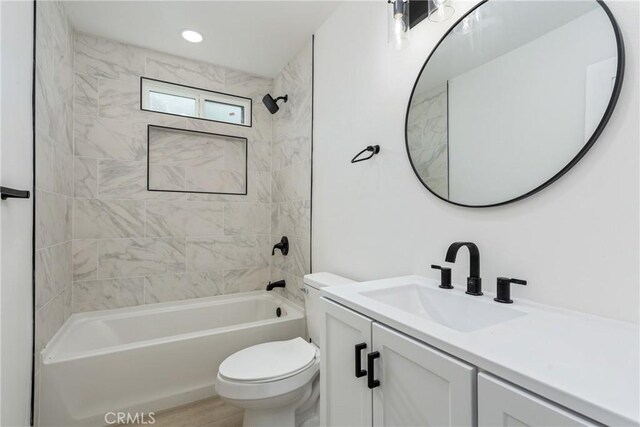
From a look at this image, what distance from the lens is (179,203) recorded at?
2506 mm

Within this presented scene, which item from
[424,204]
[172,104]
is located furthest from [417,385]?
[172,104]

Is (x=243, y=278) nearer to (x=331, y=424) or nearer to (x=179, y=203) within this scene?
(x=179, y=203)

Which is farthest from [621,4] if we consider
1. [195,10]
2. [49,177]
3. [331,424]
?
[49,177]

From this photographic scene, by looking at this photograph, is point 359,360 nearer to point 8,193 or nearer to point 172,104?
point 8,193

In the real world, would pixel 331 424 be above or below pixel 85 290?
below

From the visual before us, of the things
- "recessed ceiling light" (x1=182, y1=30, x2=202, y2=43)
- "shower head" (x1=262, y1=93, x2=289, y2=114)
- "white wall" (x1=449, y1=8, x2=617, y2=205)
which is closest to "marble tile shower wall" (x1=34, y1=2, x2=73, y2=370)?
"recessed ceiling light" (x1=182, y1=30, x2=202, y2=43)

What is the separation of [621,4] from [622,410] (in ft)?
3.22

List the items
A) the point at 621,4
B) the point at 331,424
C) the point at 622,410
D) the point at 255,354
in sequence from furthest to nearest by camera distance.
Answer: the point at 255,354, the point at 331,424, the point at 621,4, the point at 622,410

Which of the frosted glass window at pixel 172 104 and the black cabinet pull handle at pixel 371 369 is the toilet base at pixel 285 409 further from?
the frosted glass window at pixel 172 104

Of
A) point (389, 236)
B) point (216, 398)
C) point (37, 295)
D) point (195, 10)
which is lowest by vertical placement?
point (216, 398)

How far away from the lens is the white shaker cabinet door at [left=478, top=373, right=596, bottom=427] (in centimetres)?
47

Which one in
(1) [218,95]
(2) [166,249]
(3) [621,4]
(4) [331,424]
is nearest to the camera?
(3) [621,4]

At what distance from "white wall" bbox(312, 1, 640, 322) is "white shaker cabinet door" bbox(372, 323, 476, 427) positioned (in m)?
0.48

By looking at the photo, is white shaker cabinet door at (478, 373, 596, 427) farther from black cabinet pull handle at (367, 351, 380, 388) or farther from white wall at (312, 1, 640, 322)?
white wall at (312, 1, 640, 322)
